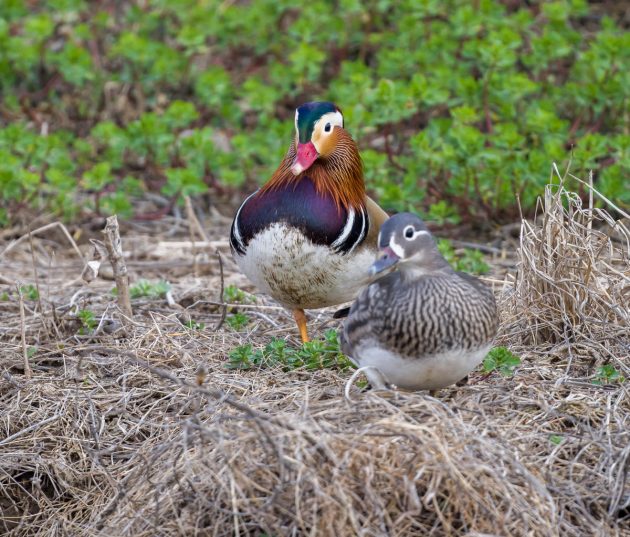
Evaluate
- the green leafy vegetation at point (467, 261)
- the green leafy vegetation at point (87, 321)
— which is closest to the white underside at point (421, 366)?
the green leafy vegetation at point (87, 321)

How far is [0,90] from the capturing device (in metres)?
7.88

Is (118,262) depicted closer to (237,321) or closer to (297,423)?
(237,321)

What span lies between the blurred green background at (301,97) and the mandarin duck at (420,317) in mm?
2011

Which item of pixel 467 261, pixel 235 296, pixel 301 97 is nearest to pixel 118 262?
pixel 235 296

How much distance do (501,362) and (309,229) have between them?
0.94 metres

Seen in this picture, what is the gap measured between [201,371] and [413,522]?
781 mm

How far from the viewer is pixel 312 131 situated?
4.63 meters

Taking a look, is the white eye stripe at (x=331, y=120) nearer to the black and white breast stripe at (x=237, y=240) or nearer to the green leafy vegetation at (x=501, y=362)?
the black and white breast stripe at (x=237, y=240)

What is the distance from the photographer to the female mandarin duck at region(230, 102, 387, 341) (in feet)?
14.5

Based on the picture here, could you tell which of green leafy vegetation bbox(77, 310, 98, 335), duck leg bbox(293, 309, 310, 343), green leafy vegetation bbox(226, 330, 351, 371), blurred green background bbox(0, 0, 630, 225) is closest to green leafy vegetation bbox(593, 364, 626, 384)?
green leafy vegetation bbox(226, 330, 351, 371)

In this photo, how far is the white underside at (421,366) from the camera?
350 centimetres

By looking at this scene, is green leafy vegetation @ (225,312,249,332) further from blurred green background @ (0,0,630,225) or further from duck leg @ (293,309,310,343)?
blurred green background @ (0,0,630,225)

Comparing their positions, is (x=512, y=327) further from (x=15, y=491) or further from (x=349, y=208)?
(x=15, y=491)


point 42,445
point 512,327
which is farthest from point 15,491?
point 512,327
